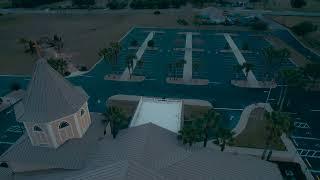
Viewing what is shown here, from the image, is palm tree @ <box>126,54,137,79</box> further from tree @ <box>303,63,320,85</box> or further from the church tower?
tree @ <box>303,63,320,85</box>

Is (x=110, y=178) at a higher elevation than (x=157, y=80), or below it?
higher

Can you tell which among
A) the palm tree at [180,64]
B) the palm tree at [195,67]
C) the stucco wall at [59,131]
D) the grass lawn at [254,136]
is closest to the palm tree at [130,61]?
the palm tree at [180,64]

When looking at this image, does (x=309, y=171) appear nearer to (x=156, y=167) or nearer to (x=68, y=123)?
(x=156, y=167)

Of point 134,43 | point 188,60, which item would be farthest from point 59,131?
point 134,43

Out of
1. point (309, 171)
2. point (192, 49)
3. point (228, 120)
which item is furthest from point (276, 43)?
point (309, 171)

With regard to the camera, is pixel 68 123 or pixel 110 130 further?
pixel 110 130

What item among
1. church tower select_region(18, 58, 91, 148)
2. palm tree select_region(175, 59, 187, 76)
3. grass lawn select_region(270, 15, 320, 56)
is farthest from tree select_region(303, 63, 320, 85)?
church tower select_region(18, 58, 91, 148)
